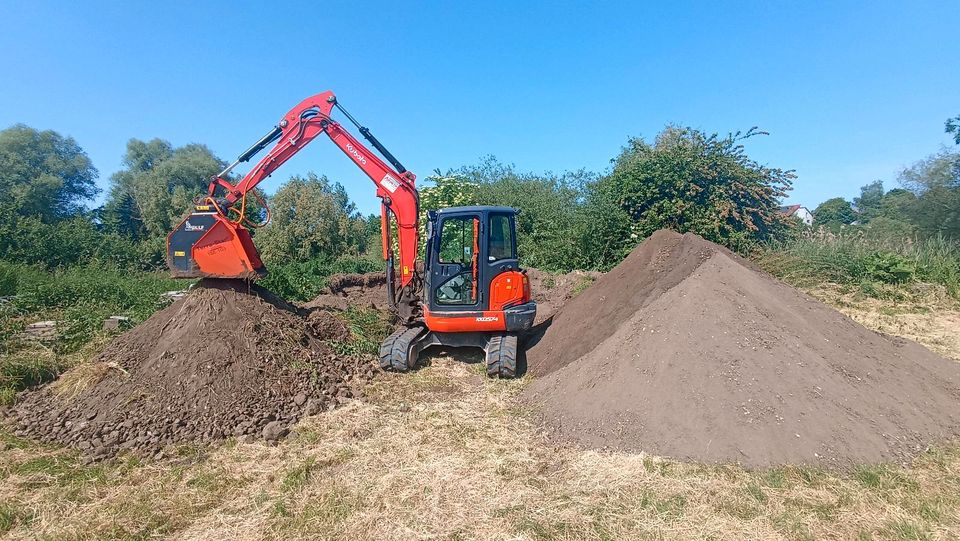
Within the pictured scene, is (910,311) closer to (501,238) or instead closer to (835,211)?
(501,238)

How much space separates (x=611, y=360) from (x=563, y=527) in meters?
2.61

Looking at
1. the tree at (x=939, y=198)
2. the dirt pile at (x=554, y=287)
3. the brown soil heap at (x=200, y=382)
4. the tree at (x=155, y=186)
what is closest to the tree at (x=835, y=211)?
the tree at (x=939, y=198)

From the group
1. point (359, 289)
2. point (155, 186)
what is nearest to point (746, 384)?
point (359, 289)

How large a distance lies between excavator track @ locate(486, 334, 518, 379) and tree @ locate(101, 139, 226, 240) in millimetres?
24455

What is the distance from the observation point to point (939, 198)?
656 inches

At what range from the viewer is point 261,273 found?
6.91 meters

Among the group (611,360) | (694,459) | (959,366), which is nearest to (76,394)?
(611,360)

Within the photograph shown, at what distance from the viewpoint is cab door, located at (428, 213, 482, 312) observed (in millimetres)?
6785

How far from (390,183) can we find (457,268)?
1820 millimetres

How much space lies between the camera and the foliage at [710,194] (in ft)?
41.7

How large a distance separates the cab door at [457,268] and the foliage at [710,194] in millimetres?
8104

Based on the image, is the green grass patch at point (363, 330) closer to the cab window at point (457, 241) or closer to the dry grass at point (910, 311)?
the cab window at point (457, 241)

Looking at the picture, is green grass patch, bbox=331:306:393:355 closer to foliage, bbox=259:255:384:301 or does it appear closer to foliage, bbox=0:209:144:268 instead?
foliage, bbox=259:255:384:301

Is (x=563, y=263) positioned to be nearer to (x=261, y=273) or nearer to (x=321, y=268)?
(x=321, y=268)
